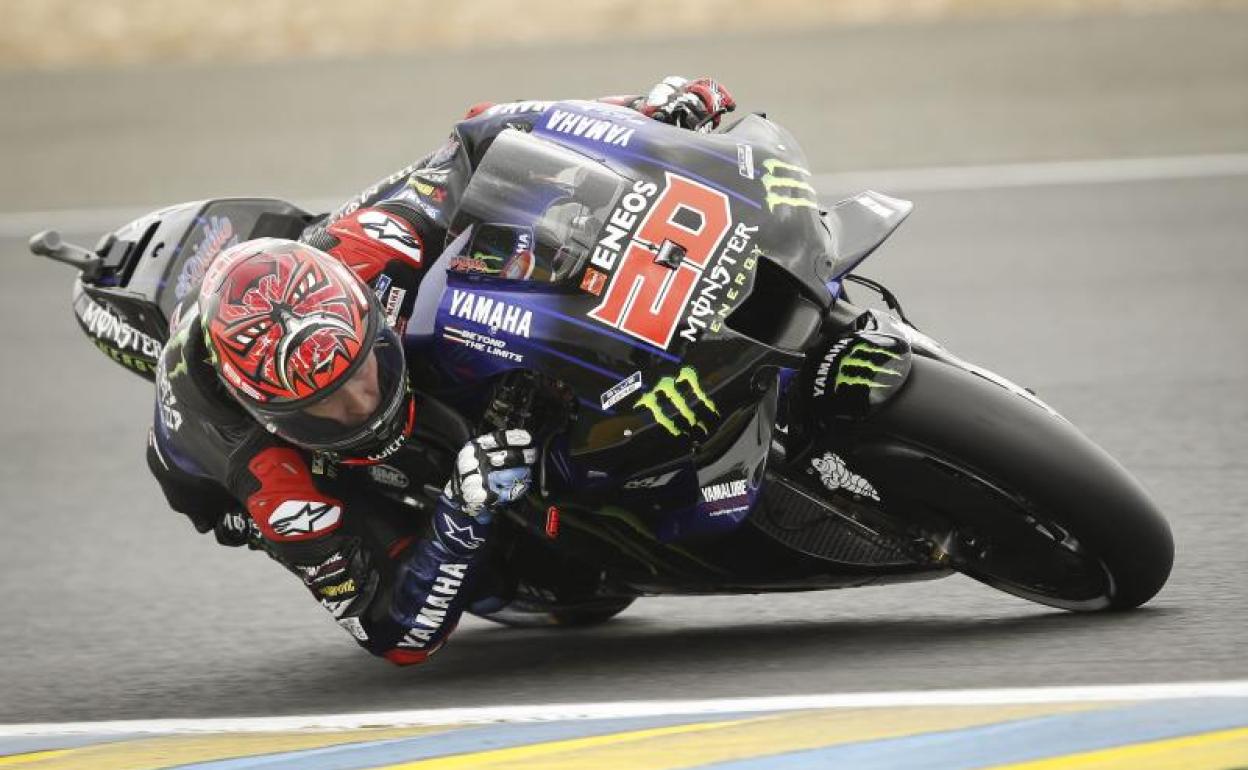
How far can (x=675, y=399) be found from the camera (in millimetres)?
3951

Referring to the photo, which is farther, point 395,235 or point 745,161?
point 395,235

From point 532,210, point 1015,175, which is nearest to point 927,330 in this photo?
point 1015,175

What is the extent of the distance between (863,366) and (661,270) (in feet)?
2.12

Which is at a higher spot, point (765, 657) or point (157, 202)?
point (765, 657)

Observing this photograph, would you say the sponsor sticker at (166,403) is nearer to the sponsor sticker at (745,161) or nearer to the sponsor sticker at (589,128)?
the sponsor sticker at (589,128)

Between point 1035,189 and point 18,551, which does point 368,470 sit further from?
point 1035,189

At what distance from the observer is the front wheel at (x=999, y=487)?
434 centimetres

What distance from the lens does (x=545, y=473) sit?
4.21m

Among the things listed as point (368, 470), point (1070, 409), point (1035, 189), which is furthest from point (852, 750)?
point (1035, 189)

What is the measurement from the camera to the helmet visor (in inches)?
157

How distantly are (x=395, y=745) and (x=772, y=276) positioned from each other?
4.32 ft

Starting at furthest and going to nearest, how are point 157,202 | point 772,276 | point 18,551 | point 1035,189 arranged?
point 157,202, point 1035,189, point 18,551, point 772,276

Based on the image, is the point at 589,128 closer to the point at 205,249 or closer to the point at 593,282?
the point at 593,282

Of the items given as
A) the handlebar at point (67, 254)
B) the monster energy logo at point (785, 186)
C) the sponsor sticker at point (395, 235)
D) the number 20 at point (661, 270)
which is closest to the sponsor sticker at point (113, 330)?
the handlebar at point (67, 254)
